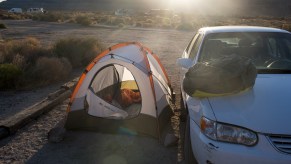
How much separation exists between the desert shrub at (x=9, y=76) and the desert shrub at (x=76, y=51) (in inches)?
135

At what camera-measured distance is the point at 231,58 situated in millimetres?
4375

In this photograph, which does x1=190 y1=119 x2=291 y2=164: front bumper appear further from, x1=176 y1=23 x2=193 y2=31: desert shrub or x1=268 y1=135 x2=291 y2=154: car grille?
x1=176 y1=23 x2=193 y2=31: desert shrub

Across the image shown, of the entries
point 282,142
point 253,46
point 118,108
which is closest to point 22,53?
point 118,108

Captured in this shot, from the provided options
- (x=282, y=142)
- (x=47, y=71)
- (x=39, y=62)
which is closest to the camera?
(x=282, y=142)

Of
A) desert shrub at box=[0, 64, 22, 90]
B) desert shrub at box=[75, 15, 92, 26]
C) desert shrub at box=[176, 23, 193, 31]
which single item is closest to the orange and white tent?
desert shrub at box=[0, 64, 22, 90]

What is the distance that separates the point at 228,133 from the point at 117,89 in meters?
4.46

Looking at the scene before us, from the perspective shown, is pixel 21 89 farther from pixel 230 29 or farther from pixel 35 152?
pixel 230 29

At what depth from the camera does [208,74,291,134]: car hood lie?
319cm

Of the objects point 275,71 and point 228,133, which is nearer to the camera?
point 228,133

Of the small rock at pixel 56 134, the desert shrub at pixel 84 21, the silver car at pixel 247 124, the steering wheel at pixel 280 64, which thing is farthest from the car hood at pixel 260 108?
the desert shrub at pixel 84 21

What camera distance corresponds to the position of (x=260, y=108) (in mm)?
3408

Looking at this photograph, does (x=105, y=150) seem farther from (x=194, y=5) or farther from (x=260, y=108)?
(x=194, y=5)

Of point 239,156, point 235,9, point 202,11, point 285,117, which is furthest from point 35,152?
point 202,11

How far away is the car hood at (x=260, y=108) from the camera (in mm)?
3189
